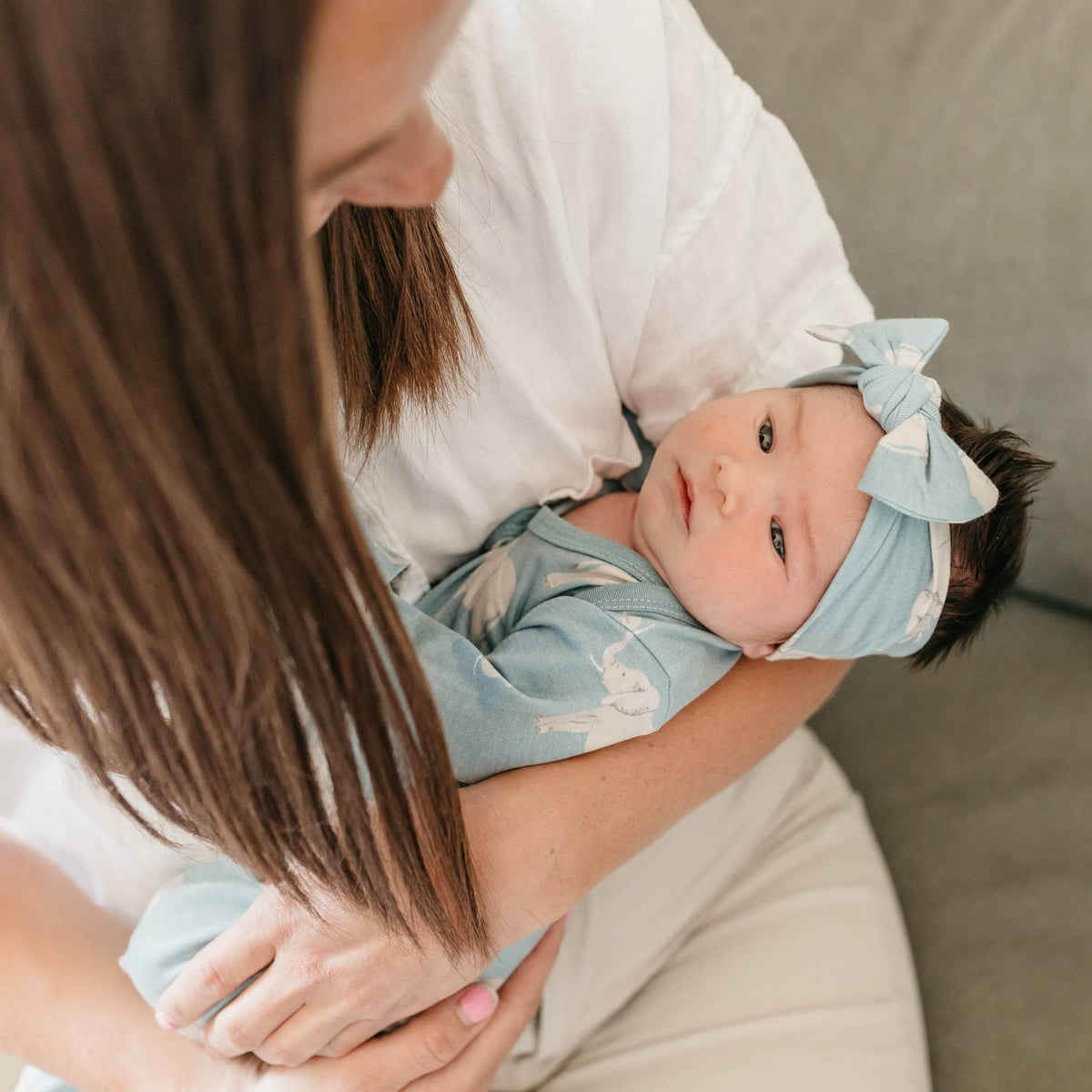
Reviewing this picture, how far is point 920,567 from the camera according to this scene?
73 cm

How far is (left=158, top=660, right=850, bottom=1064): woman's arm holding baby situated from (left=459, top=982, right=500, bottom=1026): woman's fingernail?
45mm

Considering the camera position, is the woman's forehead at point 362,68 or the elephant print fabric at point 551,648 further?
the elephant print fabric at point 551,648

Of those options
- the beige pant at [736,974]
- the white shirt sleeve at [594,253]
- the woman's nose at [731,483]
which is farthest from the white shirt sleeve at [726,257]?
the beige pant at [736,974]

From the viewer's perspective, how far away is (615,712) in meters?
0.69

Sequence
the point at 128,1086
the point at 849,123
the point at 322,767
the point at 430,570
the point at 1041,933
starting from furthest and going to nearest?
1. the point at 849,123
2. the point at 1041,933
3. the point at 430,570
4. the point at 128,1086
5. the point at 322,767

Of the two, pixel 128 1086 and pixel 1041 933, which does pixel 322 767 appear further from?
pixel 1041 933

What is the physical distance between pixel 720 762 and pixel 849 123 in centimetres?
71

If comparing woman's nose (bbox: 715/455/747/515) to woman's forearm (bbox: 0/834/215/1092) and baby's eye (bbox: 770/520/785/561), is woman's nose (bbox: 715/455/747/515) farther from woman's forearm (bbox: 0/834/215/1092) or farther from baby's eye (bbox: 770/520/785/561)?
woman's forearm (bbox: 0/834/215/1092)

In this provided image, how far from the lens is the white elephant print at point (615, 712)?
673 millimetres

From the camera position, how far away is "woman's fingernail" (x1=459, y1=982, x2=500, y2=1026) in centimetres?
71

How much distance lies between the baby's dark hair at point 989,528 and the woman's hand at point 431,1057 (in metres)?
0.48

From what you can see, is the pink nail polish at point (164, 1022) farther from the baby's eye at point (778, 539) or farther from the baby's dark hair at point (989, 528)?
the baby's dark hair at point (989, 528)

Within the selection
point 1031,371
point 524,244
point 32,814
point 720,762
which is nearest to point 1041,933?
point 720,762

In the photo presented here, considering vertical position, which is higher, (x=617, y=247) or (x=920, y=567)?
(x=617, y=247)
